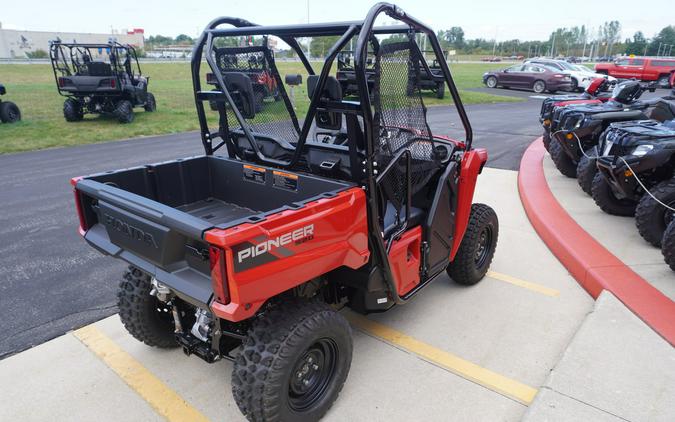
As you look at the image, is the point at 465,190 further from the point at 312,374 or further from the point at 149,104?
the point at 149,104

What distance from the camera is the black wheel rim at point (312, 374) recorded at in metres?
2.47

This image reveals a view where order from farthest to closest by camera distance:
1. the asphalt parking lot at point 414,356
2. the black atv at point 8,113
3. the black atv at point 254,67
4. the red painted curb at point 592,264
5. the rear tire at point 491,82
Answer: the rear tire at point 491,82
the black atv at point 8,113
the red painted curb at point 592,264
the black atv at point 254,67
the asphalt parking lot at point 414,356

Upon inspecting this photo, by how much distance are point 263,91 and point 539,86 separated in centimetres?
2258

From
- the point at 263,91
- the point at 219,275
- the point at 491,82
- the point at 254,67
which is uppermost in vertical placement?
the point at 254,67

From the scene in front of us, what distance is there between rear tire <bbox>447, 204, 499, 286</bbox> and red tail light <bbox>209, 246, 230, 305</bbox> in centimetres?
229

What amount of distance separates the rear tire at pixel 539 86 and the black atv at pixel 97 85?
694 inches

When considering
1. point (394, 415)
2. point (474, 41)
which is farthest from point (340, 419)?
point (474, 41)

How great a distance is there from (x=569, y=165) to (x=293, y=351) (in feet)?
19.8

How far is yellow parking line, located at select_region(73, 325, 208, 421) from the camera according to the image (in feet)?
8.66

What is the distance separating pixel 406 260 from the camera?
9.93 ft

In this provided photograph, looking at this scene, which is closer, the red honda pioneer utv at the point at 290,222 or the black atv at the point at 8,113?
the red honda pioneer utv at the point at 290,222

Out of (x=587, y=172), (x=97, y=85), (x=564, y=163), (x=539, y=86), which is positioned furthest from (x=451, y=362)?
(x=539, y=86)

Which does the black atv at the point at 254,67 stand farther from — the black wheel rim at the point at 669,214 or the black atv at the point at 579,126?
the black atv at the point at 579,126

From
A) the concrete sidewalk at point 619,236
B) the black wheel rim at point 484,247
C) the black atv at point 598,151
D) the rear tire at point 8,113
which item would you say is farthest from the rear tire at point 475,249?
the rear tire at point 8,113
